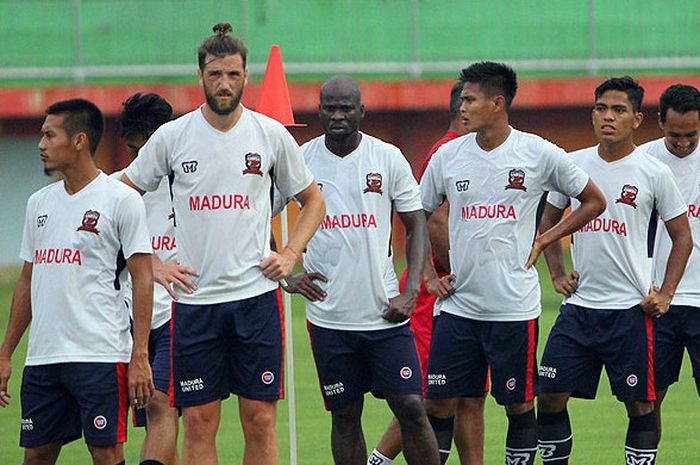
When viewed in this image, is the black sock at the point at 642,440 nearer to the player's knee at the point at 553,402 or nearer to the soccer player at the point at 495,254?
the player's knee at the point at 553,402

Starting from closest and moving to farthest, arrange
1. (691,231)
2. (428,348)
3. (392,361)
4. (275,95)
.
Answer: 1. (392,361)
2. (691,231)
3. (428,348)
4. (275,95)

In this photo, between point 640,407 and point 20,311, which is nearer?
point 20,311

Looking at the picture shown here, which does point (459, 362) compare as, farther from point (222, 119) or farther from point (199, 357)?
point (222, 119)

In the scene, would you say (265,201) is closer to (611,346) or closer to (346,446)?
(346,446)

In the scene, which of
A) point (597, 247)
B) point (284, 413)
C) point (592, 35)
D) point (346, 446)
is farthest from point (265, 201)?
point (592, 35)

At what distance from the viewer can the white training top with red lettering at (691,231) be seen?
10242 mm

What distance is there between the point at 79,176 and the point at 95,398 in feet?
3.80

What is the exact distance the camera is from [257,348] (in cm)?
838

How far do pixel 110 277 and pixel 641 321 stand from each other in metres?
3.44

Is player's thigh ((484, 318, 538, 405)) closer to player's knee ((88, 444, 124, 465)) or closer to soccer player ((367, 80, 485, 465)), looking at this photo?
soccer player ((367, 80, 485, 465))

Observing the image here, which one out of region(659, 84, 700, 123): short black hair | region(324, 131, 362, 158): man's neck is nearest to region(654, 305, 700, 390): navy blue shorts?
region(659, 84, 700, 123): short black hair

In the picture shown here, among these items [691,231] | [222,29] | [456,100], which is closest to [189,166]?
[222,29]

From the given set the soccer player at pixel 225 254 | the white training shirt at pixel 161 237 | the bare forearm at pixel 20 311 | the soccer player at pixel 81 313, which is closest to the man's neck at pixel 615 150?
the soccer player at pixel 225 254

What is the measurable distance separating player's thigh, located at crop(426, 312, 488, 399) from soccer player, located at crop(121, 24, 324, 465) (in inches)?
57.3
